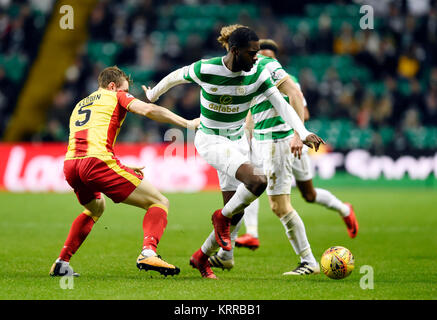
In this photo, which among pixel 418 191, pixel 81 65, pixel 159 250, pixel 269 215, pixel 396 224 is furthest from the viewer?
pixel 81 65

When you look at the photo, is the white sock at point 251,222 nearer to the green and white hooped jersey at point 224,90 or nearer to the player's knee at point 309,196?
the player's knee at point 309,196

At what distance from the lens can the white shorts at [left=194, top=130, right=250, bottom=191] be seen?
614cm

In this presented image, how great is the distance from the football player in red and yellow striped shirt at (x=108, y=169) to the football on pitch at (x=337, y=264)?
132 centimetres

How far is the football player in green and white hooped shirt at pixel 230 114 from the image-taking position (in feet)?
19.9

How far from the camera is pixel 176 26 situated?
22.4 meters

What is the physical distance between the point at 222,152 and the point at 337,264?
1.35 meters

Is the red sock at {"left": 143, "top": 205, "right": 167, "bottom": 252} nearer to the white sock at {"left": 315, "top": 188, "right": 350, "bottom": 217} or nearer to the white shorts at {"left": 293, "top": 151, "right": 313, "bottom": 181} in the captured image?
the white shorts at {"left": 293, "top": 151, "right": 313, "bottom": 181}

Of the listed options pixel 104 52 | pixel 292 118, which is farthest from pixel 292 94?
pixel 104 52

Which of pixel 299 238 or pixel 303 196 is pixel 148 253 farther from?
pixel 303 196

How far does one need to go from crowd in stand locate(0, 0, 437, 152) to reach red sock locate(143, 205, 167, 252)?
12249 millimetres
